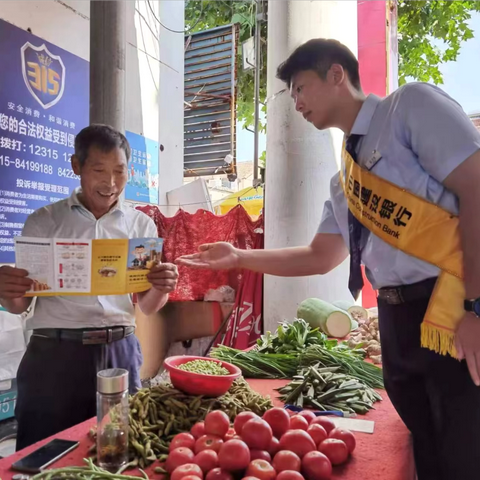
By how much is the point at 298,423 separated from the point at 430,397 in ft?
1.42

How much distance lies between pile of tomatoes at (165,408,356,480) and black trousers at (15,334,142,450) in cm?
86

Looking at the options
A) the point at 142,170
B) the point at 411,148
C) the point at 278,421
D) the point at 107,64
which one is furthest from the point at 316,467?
the point at 142,170

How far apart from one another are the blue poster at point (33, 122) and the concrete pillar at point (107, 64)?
46cm

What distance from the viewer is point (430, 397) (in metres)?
1.44

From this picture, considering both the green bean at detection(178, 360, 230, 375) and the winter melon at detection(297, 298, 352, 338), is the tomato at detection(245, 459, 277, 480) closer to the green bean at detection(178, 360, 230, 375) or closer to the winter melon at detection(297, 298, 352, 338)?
the green bean at detection(178, 360, 230, 375)

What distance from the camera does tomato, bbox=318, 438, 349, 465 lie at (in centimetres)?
138

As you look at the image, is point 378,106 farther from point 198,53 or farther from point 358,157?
point 198,53

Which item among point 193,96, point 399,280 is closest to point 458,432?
point 399,280

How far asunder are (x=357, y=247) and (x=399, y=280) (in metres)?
0.26

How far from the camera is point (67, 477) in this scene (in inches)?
47.7

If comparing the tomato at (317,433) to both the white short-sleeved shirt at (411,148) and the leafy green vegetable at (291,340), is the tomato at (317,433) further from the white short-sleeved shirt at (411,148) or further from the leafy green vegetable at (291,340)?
Answer: the leafy green vegetable at (291,340)

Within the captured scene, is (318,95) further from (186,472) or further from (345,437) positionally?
(186,472)

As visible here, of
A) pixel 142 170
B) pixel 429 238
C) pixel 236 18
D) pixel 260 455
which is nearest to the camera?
pixel 260 455

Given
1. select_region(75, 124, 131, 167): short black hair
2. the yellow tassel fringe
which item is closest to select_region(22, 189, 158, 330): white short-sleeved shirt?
select_region(75, 124, 131, 167): short black hair
